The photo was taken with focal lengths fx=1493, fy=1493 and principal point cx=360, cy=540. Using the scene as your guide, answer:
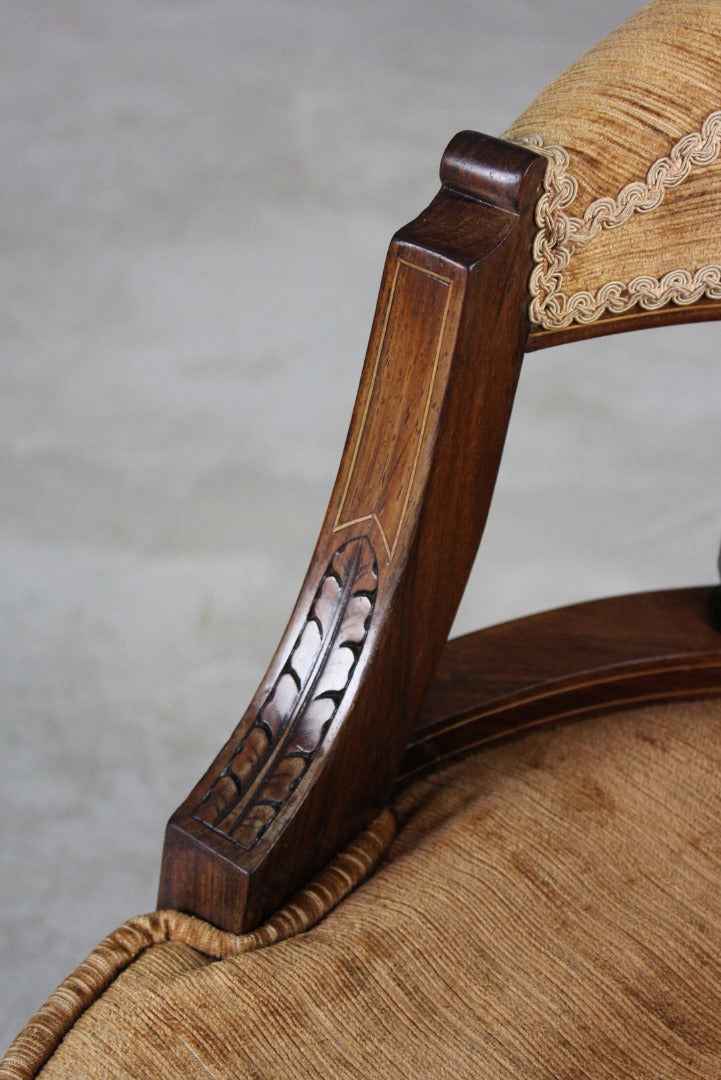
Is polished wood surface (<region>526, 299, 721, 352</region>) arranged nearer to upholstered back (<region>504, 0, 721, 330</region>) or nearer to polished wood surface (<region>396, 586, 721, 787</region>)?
upholstered back (<region>504, 0, 721, 330</region>)

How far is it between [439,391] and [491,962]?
0.79 ft

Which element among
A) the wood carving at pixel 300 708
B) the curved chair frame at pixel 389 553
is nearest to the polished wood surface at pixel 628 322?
the curved chair frame at pixel 389 553

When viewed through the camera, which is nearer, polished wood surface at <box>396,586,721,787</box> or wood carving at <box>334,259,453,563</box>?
wood carving at <box>334,259,453,563</box>

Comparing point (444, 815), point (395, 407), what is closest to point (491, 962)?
point (444, 815)

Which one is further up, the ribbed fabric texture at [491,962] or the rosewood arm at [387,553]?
the rosewood arm at [387,553]

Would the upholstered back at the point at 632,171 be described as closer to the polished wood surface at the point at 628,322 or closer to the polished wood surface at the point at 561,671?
the polished wood surface at the point at 628,322

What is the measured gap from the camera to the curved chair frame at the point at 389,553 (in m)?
0.59

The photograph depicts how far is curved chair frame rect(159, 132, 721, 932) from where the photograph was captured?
23.1 inches

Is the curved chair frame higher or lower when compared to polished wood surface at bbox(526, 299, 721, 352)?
lower

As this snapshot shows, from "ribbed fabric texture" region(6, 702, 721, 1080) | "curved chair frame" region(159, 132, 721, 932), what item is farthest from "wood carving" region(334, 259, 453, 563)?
"ribbed fabric texture" region(6, 702, 721, 1080)

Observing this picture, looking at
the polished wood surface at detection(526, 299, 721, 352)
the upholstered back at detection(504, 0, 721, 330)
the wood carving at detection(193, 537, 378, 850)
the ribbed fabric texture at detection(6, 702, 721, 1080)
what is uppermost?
the upholstered back at detection(504, 0, 721, 330)

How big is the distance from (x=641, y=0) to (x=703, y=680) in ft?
8.14

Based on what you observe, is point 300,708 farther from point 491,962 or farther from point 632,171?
point 632,171

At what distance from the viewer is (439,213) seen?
60 cm
